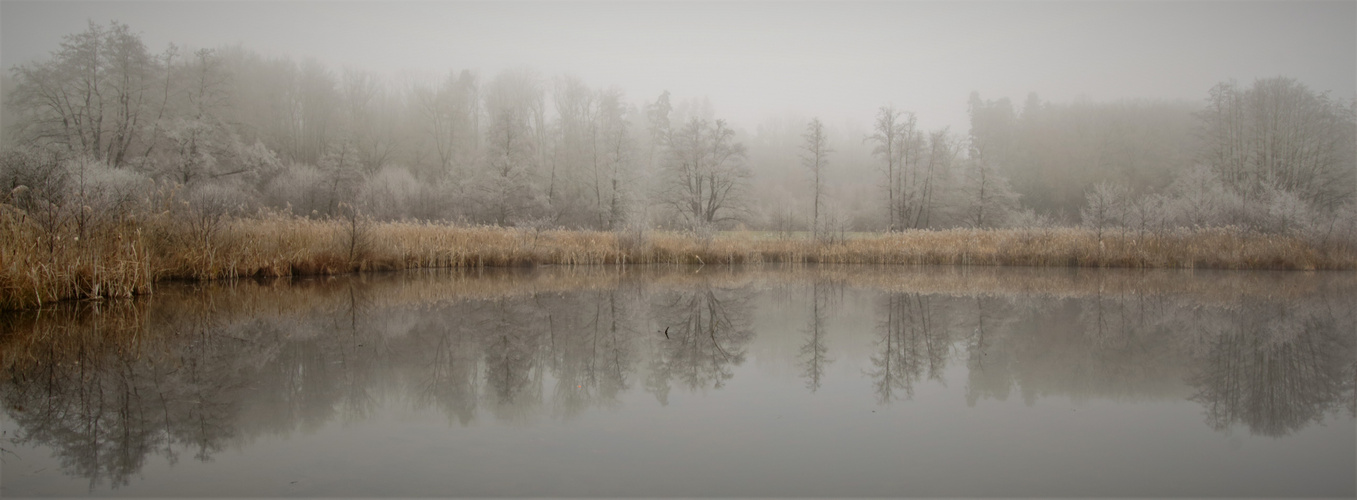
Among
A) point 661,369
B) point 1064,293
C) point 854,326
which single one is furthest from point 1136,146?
point 661,369

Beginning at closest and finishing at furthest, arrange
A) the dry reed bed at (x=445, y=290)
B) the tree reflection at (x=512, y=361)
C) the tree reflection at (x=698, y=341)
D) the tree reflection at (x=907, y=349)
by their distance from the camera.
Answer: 1. the tree reflection at (x=512, y=361)
2. the tree reflection at (x=907, y=349)
3. the tree reflection at (x=698, y=341)
4. the dry reed bed at (x=445, y=290)

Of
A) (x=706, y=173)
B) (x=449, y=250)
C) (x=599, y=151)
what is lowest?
(x=449, y=250)

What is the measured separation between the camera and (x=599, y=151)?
34.3 m

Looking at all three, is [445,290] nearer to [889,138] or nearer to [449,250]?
[449,250]

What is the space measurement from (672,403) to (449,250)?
570 inches

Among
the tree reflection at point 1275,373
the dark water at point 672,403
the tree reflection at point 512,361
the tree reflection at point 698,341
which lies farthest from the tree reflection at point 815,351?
the tree reflection at point 1275,373

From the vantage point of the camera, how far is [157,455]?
2754mm

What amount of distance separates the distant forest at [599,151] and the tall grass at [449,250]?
4.14 ft

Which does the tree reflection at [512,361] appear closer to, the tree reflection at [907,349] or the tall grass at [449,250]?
Result: the tree reflection at [907,349]

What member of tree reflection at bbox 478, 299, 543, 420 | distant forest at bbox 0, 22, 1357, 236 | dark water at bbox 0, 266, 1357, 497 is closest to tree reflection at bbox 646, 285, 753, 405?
dark water at bbox 0, 266, 1357, 497

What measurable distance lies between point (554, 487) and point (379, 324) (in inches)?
202

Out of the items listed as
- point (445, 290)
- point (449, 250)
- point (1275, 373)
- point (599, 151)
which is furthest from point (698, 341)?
point (599, 151)

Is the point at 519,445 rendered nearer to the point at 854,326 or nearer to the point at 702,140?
the point at 854,326

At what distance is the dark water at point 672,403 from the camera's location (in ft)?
8.39
